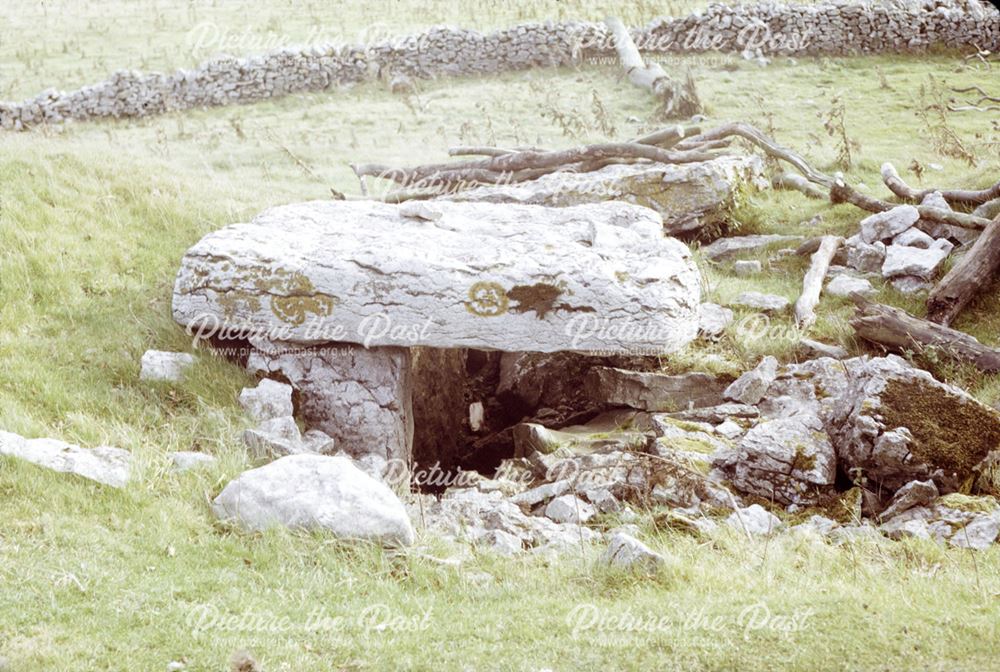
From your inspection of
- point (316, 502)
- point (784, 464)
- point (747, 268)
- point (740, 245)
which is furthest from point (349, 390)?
point (740, 245)

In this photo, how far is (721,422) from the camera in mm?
8789

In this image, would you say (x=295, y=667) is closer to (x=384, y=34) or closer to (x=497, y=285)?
(x=497, y=285)

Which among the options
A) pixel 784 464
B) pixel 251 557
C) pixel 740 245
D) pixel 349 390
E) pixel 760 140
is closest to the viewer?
pixel 251 557

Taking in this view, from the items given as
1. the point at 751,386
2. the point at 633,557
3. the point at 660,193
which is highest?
the point at 633,557

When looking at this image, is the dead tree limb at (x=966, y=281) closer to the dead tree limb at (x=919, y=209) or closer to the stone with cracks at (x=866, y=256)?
the dead tree limb at (x=919, y=209)

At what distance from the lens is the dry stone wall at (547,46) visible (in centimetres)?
2169

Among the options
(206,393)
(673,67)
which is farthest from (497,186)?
(673,67)

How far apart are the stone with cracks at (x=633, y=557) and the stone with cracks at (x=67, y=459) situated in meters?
3.50

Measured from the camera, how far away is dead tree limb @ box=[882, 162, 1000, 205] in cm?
1195

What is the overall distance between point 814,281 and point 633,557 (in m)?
6.32

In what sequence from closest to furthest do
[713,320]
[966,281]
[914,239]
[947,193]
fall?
[966,281] < [713,320] < [914,239] < [947,193]

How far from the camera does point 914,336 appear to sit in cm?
944

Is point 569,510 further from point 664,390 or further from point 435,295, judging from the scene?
point 664,390

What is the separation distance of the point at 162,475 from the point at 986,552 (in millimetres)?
5772
